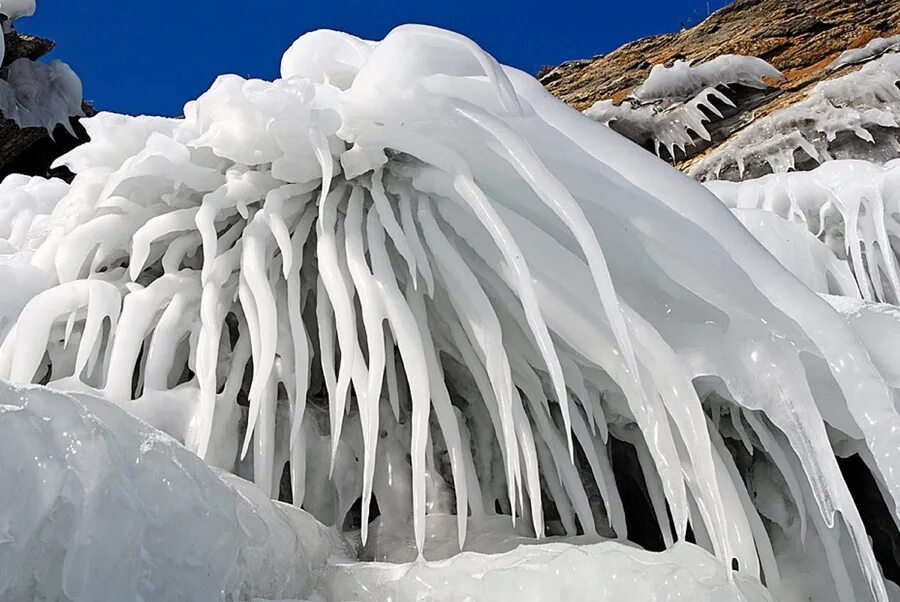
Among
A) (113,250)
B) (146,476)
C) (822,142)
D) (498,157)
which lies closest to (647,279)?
(498,157)

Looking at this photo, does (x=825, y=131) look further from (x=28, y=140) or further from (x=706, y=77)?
(x=28, y=140)

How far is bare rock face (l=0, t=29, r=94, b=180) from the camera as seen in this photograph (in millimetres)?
5957

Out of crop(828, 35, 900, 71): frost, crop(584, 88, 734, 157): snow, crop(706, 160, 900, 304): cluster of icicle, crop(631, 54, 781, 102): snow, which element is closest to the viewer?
crop(706, 160, 900, 304): cluster of icicle

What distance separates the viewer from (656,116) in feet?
18.6

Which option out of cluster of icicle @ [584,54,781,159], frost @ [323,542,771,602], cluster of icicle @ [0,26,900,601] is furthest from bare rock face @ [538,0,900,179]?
frost @ [323,542,771,602]

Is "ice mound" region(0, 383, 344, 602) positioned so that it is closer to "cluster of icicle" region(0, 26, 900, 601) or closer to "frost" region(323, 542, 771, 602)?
"frost" region(323, 542, 771, 602)

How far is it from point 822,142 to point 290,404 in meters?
3.81

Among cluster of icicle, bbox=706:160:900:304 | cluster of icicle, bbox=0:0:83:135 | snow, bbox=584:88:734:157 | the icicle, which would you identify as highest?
cluster of icicle, bbox=0:0:83:135

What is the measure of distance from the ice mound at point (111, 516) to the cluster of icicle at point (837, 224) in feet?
6.74

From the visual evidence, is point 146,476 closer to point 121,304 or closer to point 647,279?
point 121,304

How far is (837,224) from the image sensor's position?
317 centimetres

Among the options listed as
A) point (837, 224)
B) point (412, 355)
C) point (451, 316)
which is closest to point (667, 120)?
point (837, 224)

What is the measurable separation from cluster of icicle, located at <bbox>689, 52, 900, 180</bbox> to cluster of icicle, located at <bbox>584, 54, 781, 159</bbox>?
0.50 metres

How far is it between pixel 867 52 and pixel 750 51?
3.11 ft
